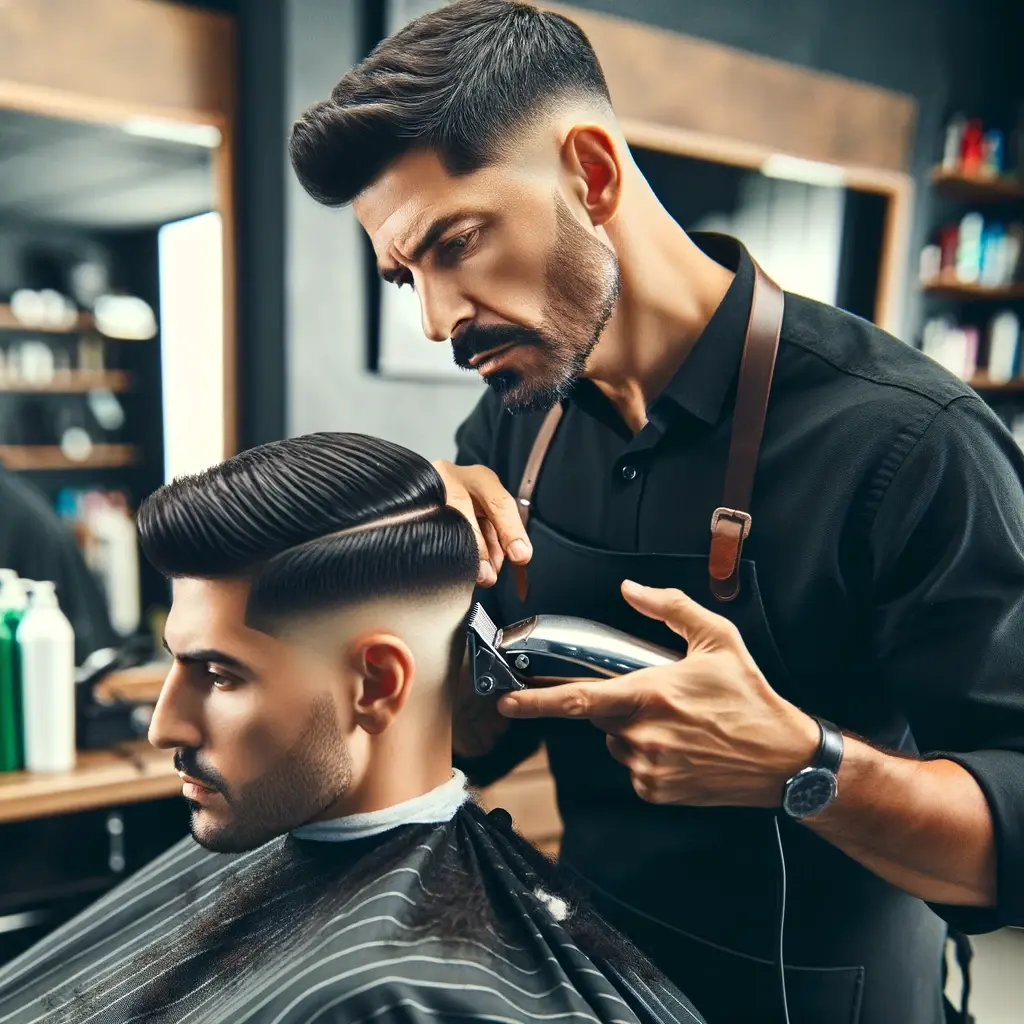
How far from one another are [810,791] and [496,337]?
0.63 m

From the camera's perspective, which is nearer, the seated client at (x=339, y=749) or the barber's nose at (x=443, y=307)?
the seated client at (x=339, y=749)

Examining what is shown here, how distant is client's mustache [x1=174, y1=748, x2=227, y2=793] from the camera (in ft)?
3.47

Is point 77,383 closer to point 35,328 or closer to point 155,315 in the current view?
point 35,328

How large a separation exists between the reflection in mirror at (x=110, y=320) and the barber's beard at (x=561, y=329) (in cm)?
153

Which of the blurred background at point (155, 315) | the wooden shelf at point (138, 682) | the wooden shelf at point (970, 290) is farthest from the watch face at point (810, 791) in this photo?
the wooden shelf at point (970, 290)

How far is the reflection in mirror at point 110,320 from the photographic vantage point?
2.24 metres

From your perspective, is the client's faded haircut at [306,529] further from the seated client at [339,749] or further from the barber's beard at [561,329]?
the barber's beard at [561,329]

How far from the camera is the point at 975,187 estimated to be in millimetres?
4012

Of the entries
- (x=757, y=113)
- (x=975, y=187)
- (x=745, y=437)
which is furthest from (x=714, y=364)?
(x=975, y=187)

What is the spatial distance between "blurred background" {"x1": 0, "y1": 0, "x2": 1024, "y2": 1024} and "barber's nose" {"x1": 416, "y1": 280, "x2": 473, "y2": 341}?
1154 millimetres

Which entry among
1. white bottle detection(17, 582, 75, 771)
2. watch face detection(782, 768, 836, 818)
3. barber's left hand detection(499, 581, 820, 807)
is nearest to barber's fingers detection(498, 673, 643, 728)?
barber's left hand detection(499, 581, 820, 807)

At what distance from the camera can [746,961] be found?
47.4 inches

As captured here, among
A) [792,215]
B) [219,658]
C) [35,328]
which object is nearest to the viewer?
[219,658]

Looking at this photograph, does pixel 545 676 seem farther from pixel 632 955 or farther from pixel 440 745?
pixel 632 955
